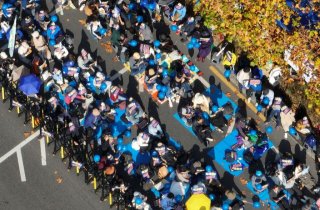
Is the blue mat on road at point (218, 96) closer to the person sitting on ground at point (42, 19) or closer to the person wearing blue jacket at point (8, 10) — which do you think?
the person sitting on ground at point (42, 19)

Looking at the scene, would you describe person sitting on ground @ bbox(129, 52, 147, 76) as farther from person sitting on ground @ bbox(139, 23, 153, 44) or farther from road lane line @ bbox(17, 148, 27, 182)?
road lane line @ bbox(17, 148, 27, 182)

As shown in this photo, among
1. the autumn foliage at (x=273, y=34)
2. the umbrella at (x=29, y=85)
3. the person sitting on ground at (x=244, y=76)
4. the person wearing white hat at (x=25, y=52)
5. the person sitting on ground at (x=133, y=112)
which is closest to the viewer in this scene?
the autumn foliage at (x=273, y=34)

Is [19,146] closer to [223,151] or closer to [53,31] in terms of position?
[53,31]

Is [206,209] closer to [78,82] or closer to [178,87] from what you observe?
[178,87]

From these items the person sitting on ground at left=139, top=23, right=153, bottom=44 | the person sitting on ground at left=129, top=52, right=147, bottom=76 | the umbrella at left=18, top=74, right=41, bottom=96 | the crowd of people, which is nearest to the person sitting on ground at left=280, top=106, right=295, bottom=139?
the crowd of people

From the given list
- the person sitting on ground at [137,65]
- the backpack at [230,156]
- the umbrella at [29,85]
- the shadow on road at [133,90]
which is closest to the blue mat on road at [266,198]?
the backpack at [230,156]

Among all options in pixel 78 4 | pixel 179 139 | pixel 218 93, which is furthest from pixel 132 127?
pixel 78 4

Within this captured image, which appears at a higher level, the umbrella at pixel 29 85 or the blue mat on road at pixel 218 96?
the umbrella at pixel 29 85
